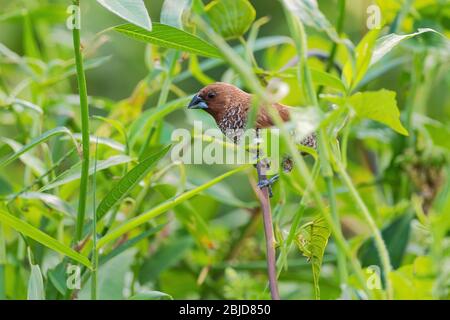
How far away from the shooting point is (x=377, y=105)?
744 millimetres

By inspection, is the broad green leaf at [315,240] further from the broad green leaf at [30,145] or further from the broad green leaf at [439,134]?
the broad green leaf at [439,134]

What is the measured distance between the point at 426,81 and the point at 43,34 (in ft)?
2.57

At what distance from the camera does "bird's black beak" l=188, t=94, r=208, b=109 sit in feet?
3.63

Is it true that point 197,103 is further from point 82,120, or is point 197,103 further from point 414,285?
point 414,285

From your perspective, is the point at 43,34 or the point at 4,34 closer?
the point at 43,34

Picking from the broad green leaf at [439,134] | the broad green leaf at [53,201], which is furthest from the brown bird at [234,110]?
the broad green leaf at [439,134]

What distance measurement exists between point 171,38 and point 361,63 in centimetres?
22

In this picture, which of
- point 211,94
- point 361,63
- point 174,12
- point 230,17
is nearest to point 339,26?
point 230,17

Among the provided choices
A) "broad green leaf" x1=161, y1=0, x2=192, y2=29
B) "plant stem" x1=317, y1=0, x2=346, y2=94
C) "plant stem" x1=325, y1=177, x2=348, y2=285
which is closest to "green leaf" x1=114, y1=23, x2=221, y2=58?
"broad green leaf" x1=161, y1=0, x2=192, y2=29

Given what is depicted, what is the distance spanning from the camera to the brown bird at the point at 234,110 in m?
0.99

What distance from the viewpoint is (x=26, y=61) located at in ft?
4.92
